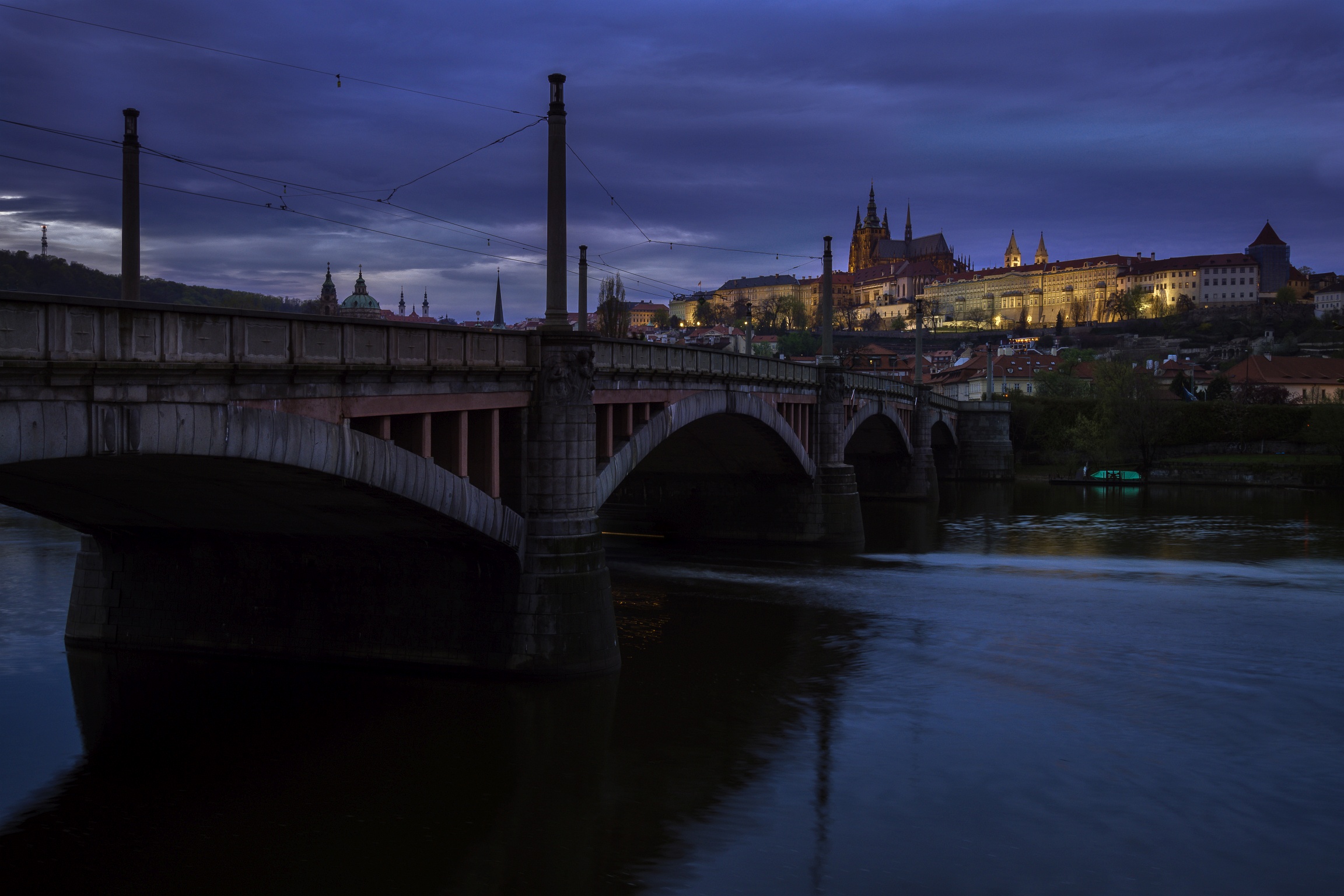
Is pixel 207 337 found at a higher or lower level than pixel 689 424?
higher

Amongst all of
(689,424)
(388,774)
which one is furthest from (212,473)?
(689,424)

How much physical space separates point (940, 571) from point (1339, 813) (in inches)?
936

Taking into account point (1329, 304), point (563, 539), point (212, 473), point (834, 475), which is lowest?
point (563, 539)

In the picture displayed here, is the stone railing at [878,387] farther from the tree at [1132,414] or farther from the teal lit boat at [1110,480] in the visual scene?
the tree at [1132,414]

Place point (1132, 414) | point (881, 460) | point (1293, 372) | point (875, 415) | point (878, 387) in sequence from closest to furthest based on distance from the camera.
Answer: point (878, 387)
point (875, 415)
point (881, 460)
point (1132, 414)
point (1293, 372)

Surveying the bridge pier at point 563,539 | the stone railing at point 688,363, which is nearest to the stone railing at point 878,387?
the stone railing at point 688,363

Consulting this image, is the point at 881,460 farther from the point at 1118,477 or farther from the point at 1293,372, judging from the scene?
the point at 1293,372

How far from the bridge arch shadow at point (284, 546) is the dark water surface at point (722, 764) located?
839mm

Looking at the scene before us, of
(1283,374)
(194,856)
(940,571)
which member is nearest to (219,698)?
(194,856)

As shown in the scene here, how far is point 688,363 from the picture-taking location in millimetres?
31562

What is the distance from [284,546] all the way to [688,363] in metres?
13.1

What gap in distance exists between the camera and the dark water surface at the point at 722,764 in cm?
1481

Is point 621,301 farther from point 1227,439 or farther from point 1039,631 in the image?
point 1039,631

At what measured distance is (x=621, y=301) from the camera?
9556cm
